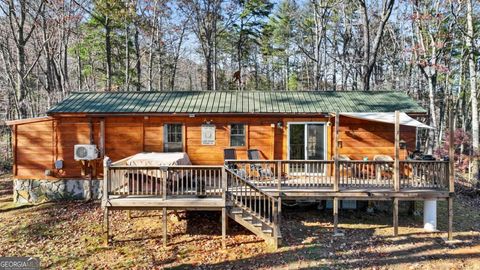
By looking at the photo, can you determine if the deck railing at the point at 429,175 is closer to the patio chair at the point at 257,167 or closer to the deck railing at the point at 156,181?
the patio chair at the point at 257,167

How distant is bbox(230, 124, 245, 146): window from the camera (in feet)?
34.2

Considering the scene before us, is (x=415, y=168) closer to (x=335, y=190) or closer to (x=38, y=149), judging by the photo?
(x=335, y=190)

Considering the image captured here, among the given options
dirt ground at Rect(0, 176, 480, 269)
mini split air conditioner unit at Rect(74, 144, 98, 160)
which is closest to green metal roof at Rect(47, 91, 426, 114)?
mini split air conditioner unit at Rect(74, 144, 98, 160)

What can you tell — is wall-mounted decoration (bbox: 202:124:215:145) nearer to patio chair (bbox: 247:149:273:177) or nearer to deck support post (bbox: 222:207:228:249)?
patio chair (bbox: 247:149:273:177)

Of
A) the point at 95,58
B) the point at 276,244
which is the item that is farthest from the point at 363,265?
the point at 95,58

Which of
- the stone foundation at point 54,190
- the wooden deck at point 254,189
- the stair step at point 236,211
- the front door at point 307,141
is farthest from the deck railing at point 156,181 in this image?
the front door at point 307,141

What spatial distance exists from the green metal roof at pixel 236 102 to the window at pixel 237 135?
64 cm

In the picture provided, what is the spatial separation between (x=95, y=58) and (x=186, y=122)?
50.6 feet

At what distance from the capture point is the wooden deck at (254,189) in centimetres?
750

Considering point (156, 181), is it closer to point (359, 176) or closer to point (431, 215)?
point (359, 176)

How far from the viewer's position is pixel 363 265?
655 cm

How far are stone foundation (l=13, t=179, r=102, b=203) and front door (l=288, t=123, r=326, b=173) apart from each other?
6974 millimetres

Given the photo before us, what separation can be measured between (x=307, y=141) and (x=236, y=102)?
9.51 ft

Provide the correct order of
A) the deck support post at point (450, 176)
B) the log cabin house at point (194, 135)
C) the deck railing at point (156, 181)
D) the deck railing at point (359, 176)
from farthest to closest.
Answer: the log cabin house at point (194, 135), the deck railing at point (359, 176), the deck support post at point (450, 176), the deck railing at point (156, 181)
